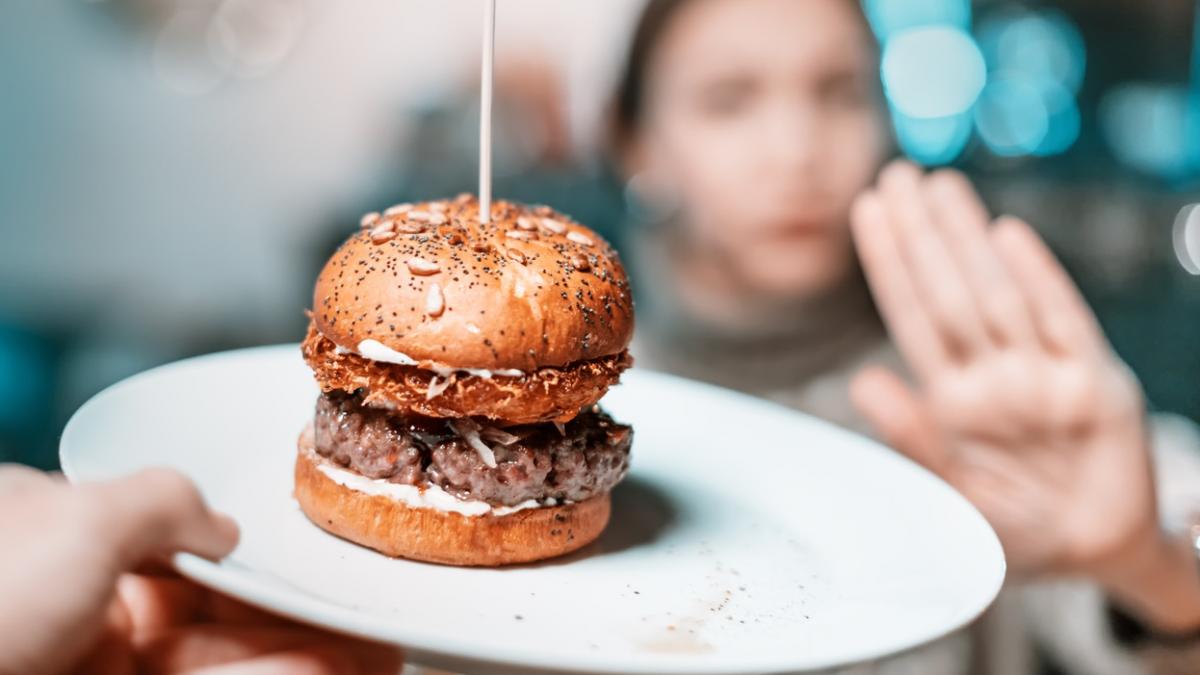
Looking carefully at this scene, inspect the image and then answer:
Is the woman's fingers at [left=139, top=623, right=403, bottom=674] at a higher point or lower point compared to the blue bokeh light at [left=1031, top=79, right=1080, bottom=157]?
lower

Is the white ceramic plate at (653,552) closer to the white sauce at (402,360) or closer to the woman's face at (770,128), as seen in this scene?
the white sauce at (402,360)

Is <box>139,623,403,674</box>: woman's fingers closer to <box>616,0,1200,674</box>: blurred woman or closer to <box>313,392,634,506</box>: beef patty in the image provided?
<box>313,392,634,506</box>: beef patty

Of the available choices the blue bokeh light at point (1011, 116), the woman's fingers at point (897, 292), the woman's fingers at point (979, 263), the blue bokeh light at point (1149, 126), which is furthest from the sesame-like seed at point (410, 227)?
the blue bokeh light at point (1149, 126)

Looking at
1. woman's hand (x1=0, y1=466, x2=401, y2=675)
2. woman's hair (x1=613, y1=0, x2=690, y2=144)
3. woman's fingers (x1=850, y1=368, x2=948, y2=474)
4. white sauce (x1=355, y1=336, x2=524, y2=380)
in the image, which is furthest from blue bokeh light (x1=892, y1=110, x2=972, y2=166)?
woman's hand (x1=0, y1=466, x2=401, y2=675)

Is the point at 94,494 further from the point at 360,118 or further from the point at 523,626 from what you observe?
the point at 360,118

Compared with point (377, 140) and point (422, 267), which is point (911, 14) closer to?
point (377, 140)

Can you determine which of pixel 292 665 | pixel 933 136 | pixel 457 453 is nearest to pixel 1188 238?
pixel 933 136
